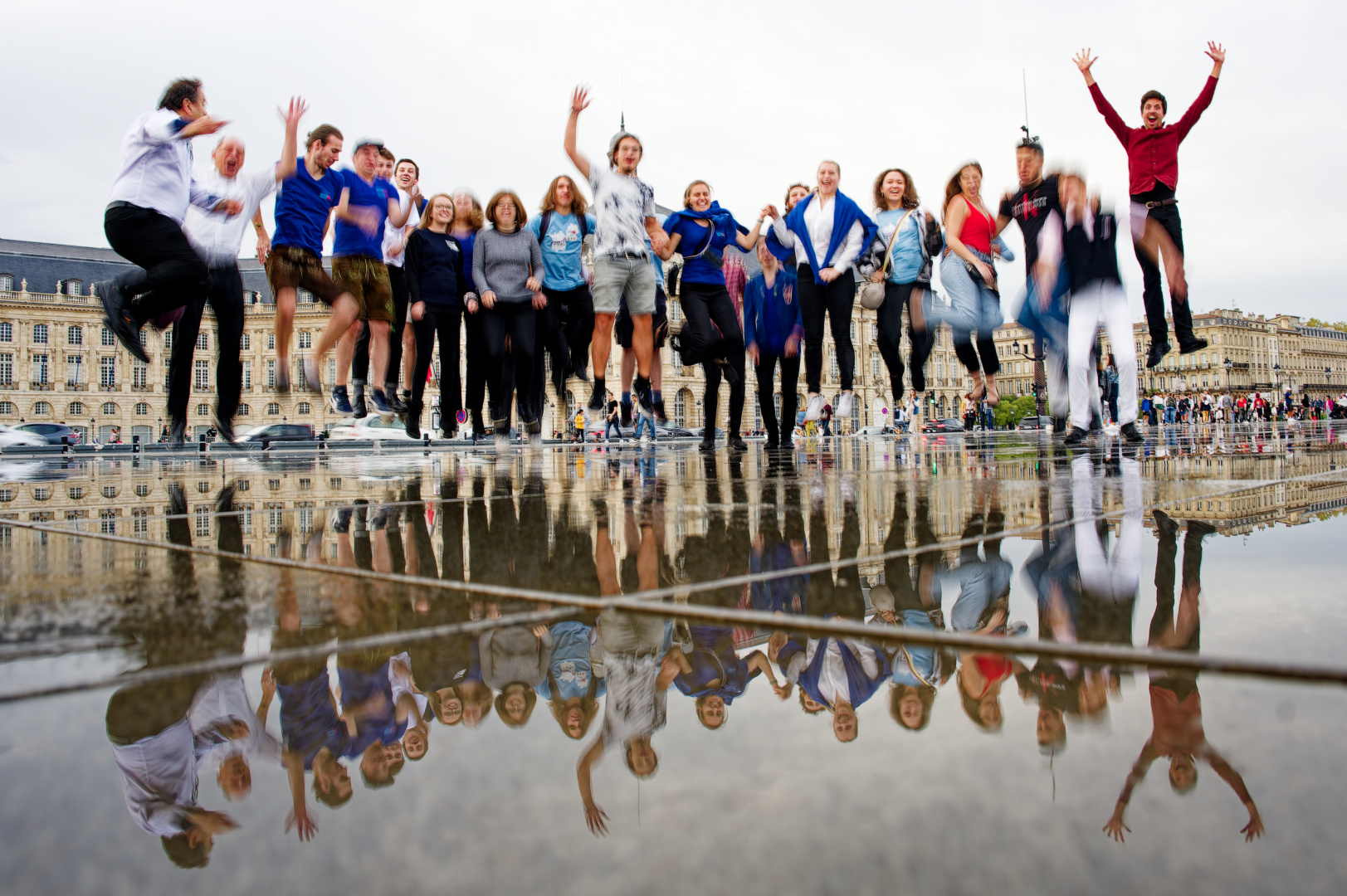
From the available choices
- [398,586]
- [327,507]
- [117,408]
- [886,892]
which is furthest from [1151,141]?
[117,408]

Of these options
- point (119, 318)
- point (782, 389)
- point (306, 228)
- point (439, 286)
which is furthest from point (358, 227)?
point (782, 389)

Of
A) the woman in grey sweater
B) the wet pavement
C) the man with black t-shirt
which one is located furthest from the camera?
the woman in grey sweater

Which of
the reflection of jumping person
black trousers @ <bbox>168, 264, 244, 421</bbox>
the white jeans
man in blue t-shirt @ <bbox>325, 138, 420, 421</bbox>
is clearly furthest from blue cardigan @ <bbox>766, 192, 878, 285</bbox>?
the reflection of jumping person

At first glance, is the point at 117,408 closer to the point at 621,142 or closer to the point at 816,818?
the point at 621,142

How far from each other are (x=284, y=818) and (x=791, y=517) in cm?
178

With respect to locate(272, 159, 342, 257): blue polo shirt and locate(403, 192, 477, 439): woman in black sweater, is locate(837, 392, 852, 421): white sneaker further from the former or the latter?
locate(272, 159, 342, 257): blue polo shirt

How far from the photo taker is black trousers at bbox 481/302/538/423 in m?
7.22

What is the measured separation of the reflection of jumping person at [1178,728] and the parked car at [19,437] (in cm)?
3459

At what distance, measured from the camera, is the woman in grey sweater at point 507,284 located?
7.14 meters

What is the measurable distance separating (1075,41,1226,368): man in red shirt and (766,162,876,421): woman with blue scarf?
6.50 ft

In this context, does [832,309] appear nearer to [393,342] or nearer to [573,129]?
[573,129]

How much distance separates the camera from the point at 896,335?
25.5 feet

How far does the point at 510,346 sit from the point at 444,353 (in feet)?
2.10

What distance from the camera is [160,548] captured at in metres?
1.99
